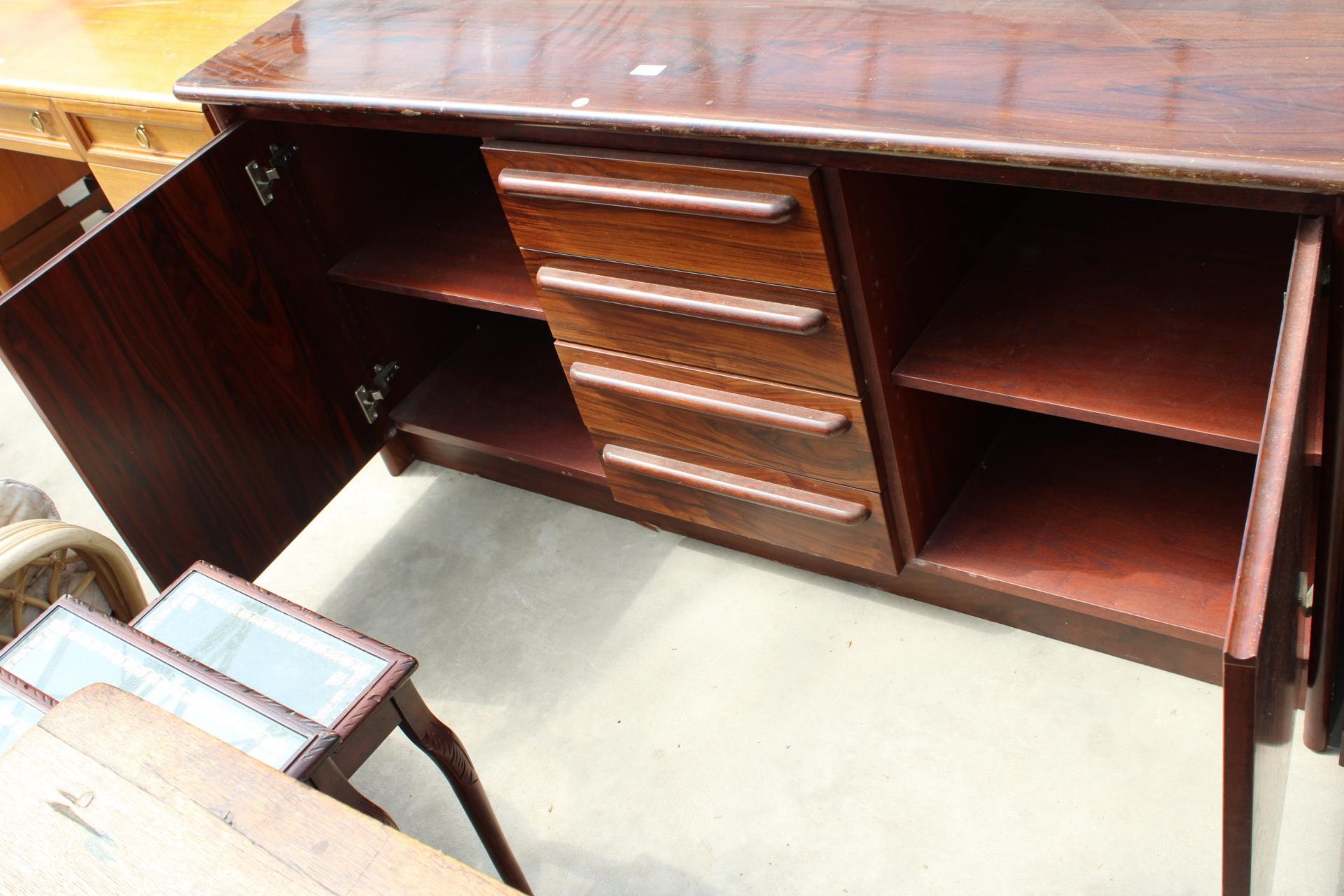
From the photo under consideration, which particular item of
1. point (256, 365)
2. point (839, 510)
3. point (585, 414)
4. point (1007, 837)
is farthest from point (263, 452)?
point (1007, 837)

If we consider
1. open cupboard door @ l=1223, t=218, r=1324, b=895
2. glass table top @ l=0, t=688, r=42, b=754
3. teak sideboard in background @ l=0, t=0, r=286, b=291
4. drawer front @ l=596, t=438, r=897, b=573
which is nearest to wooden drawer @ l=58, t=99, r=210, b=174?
teak sideboard in background @ l=0, t=0, r=286, b=291

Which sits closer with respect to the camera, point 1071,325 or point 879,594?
point 1071,325

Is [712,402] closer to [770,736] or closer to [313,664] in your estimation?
[770,736]

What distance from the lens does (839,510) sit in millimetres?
1558

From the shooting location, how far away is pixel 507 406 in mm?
2078

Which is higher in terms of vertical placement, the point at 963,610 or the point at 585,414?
the point at 585,414

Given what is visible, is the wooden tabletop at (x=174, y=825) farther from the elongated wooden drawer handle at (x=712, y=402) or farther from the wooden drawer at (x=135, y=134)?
the wooden drawer at (x=135, y=134)

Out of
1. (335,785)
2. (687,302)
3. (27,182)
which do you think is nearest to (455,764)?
(335,785)

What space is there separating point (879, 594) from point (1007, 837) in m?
0.45

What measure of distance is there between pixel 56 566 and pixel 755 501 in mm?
944

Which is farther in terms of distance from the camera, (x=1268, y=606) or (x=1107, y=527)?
(x=1107, y=527)

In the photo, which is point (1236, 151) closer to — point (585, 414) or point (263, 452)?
point (585, 414)

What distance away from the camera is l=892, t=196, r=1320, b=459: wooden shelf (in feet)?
4.14

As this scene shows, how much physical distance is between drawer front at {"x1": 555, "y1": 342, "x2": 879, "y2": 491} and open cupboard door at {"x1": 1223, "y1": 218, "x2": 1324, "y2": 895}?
1.79ft
